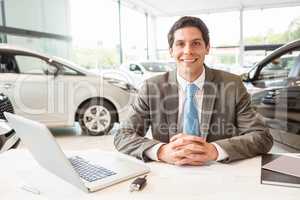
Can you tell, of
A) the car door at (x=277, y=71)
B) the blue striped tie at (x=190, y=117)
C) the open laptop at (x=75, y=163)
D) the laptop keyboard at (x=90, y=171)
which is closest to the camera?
the open laptop at (x=75, y=163)

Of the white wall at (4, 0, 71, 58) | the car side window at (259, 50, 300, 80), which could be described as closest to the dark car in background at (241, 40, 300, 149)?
the car side window at (259, 50, 300, 80)

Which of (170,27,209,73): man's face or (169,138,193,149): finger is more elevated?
(170,27,209,73): man's face

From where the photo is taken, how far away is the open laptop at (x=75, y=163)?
0.83 m

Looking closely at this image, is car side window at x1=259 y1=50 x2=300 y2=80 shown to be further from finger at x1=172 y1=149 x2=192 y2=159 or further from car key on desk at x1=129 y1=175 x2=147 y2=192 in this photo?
car key on desk at x1=129 y1=175 x2=147 y2=192

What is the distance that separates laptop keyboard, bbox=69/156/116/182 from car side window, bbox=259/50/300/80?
112 inches

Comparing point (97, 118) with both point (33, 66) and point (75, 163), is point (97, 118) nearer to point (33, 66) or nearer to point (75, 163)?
point (33, 66)

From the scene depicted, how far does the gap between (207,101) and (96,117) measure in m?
2.80

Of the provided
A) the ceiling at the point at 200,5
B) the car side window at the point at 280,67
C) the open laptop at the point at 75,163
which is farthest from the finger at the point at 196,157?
the ceiling at the point at 200,5

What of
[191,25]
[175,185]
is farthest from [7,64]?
[175,185]

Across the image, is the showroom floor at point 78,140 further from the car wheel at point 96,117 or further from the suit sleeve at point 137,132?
the suit sleeve at point 137,132

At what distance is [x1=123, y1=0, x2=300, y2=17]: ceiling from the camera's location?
9391mm

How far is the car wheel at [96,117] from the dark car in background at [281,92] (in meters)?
1.88

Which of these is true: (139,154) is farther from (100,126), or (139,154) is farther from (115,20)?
(115,20)

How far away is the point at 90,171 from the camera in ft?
3.31
